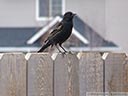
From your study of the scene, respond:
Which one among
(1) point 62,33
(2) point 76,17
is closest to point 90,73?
(1) point 62,33

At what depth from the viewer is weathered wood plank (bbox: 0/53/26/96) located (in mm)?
4090

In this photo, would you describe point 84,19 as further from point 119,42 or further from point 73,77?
point 73,77

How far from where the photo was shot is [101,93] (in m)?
4.26

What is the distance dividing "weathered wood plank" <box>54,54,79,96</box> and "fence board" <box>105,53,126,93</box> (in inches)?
9.6

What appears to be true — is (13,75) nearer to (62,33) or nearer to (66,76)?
(66,76)

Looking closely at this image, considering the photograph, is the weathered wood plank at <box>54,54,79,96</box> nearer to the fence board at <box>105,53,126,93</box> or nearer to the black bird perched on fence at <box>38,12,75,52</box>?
the fence board at <box>105,53,126,93</box>

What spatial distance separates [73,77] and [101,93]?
9.9 inches

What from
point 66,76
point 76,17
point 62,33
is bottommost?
point 66,76

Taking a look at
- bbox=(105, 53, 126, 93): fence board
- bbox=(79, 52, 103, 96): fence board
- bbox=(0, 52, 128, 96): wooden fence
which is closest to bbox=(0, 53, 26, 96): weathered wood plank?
bbox=(0, 52, 128, 96): wooden fence

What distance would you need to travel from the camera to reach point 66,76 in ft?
13.8

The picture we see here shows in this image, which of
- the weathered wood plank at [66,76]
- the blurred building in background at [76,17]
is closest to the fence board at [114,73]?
the weathered wood plank at [66,76]

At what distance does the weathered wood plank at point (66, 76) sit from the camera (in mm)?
4188

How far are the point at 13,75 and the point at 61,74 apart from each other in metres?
0.36

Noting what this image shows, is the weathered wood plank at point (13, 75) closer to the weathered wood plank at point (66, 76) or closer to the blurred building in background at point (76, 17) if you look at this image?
the weathered wood plank at point (66, 76)
